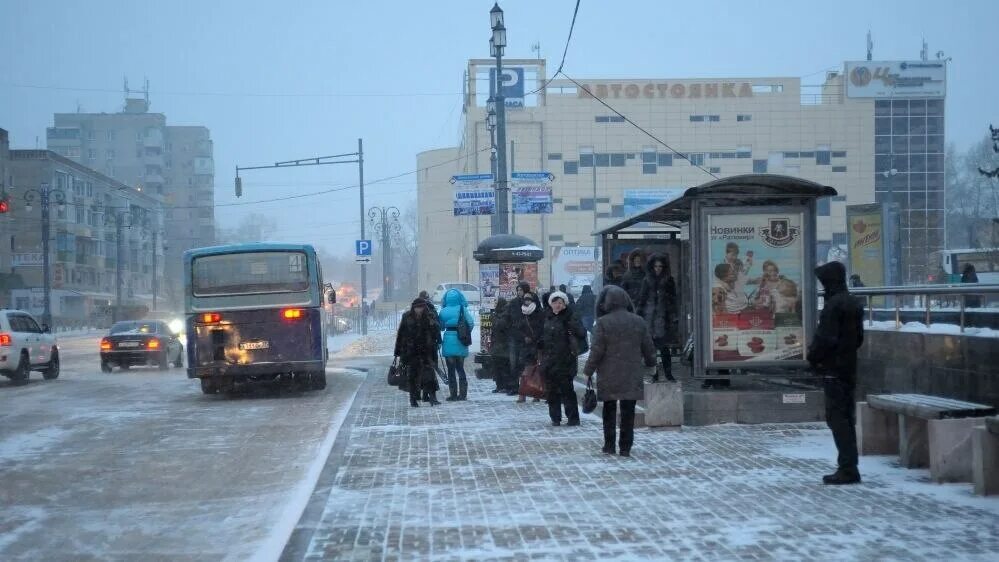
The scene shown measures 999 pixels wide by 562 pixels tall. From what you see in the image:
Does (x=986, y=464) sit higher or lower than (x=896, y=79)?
lower

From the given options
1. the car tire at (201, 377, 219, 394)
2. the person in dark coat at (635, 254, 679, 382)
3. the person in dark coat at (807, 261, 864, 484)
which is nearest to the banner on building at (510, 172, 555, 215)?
the car tire at (201, 377, 219, 394)

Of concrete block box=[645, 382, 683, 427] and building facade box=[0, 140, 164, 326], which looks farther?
building facade box=[0, 140, 164, 326]

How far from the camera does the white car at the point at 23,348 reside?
75.8 ft

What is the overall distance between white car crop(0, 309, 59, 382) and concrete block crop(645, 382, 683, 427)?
54.5ft

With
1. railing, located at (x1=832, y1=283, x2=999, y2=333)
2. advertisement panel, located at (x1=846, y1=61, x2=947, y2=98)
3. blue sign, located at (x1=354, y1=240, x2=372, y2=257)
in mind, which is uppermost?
advertisement panel, located at (x1=846, y1=61, x2=947, y2=98)

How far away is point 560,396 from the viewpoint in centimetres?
1257

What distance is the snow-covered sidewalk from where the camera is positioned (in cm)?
638

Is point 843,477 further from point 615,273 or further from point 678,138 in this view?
point 678,138

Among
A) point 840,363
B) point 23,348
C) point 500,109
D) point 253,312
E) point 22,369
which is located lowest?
point 22,369

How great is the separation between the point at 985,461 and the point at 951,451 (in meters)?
0.56

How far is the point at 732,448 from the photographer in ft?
34.4

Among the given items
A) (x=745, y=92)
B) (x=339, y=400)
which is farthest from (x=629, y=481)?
(x=745, y=92)

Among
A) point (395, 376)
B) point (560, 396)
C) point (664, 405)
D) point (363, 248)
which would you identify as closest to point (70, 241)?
point (363, 248)

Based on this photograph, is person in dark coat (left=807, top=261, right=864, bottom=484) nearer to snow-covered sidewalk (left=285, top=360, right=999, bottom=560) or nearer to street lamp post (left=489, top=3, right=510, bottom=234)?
snow-covered sidewalk (left=285, top=360, right=999, bottom=560)
